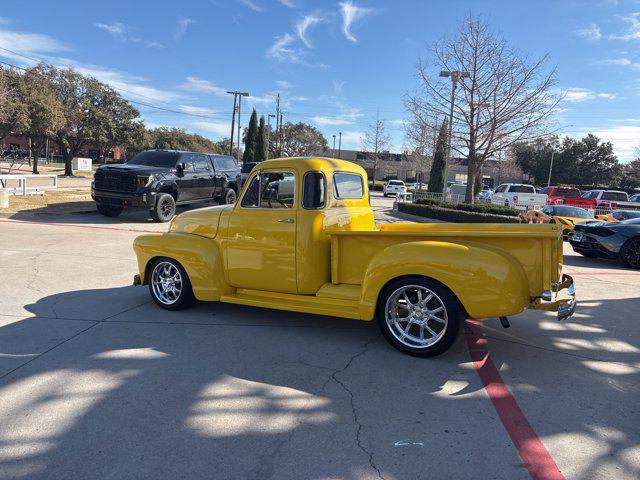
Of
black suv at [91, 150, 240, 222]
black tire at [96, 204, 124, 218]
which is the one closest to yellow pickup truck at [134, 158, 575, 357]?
black suv at [91, 150, 240, 222]

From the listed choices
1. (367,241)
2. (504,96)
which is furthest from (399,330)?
(504,96)

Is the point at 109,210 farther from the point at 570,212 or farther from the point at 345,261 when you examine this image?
the point at 570,212

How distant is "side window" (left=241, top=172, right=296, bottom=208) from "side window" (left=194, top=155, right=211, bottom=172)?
11.0 m

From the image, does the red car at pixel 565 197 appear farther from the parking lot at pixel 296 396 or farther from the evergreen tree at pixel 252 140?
the evergreen tree at pixel 252 140

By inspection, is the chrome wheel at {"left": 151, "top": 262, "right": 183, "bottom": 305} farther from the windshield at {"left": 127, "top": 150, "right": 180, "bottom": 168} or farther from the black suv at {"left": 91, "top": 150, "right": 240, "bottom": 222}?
the windshield at {"left": 127, "top": 150, "right": 180, "bottom": 168}

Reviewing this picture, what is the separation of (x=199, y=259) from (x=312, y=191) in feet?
5.08

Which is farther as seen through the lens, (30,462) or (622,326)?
(622,326)

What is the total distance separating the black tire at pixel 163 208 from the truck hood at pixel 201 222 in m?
8.52

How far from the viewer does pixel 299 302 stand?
4.88 metres

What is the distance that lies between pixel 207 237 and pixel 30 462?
3.11 metres

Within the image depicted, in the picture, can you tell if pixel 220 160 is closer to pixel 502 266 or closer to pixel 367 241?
pixel 367 241

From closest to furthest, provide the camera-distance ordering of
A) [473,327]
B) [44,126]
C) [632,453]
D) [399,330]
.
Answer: [632,453]
[399,330]
[473,327]
[44,126]

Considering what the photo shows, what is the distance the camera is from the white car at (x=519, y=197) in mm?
23688

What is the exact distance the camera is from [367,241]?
465cm
